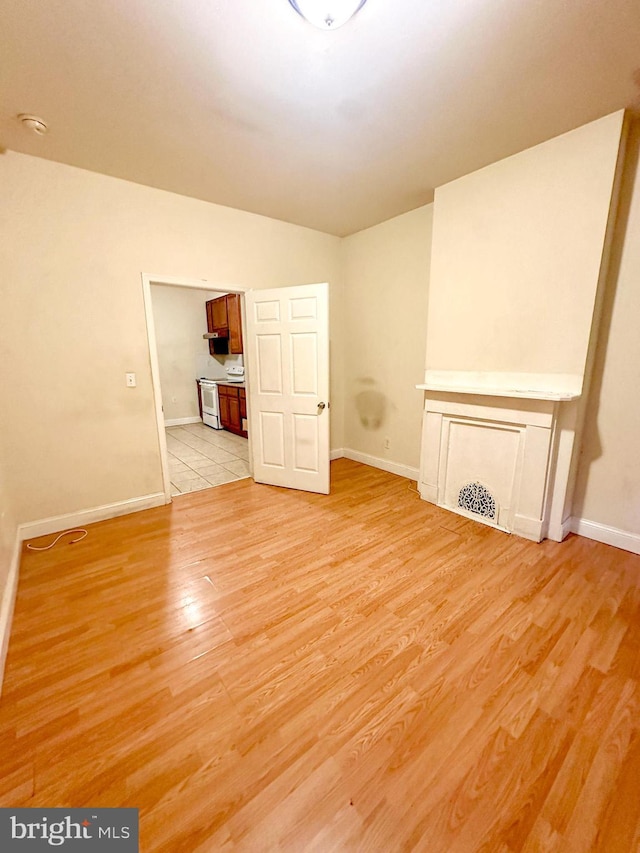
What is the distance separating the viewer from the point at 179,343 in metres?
6.62

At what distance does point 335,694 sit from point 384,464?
9.16ft

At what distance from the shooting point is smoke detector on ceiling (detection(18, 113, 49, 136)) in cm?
193

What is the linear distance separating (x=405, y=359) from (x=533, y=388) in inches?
55.3

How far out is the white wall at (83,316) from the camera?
7.80 ft

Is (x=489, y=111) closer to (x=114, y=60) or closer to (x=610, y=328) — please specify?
(x=610, y=328)

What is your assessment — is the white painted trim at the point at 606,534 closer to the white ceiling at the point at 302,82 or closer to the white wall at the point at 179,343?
the white ceiling at the point at 302,82

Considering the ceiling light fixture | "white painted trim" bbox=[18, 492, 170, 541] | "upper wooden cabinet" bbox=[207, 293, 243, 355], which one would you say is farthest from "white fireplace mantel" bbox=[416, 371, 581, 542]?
"upper wooden cabinet" bbox=[207, 293, 243, 355]

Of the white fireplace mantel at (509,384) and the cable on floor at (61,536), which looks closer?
the white fireplace mantel at (509,384)

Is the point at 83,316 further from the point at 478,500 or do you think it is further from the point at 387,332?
the point at 478,500

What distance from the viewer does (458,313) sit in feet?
9.20

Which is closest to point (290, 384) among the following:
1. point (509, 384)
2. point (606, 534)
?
point (509, 384)

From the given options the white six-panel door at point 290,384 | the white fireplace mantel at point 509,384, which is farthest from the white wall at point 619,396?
the white six-panel door at point 290,384
